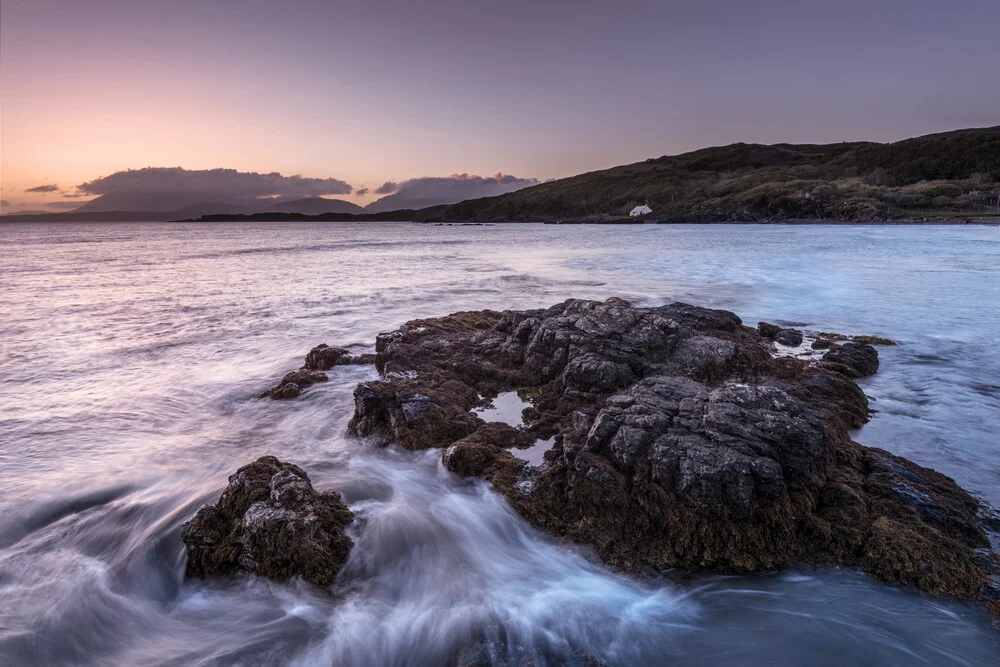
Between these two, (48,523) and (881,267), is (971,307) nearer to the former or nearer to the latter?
(881,267)

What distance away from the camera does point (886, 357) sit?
9.11 meters

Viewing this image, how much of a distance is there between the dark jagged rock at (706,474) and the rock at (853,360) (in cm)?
116

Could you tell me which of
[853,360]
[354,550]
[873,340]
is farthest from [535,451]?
[873,340]

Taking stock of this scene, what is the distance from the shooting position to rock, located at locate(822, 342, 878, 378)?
7953mm

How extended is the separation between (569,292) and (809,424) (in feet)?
47.6

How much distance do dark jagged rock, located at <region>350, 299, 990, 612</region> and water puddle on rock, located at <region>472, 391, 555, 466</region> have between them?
0.42ft

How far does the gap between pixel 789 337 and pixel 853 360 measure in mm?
1904

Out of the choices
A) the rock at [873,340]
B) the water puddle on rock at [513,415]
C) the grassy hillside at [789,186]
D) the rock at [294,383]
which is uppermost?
the grassy hillside at [789,186]

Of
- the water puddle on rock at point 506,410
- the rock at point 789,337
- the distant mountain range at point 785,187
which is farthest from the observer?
the distant mountain range at point 785,187

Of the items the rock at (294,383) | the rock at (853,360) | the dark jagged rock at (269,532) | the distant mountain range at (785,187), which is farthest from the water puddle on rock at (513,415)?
the distant mountain range at (785,187)

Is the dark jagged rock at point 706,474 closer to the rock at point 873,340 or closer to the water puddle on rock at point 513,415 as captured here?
the water puddle on rock at point 513,415

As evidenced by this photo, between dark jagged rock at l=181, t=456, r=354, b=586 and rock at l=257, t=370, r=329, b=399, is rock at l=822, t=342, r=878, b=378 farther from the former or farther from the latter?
rock at l=257, t=370, r=329, b=399

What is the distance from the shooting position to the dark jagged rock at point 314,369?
803 cm

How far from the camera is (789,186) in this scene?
282 feet
